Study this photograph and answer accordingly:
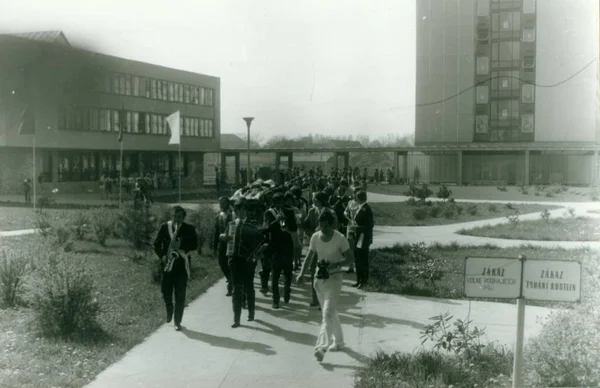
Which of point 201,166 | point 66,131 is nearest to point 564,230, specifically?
point 66,131

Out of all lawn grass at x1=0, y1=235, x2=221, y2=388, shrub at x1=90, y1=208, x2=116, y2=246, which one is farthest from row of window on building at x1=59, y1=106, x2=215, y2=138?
lawn grass at x1=0, y1=235, x2=221, y2=388

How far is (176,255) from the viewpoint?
7836 millimetres

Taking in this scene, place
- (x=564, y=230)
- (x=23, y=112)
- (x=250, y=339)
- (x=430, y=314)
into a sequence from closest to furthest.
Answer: (x=250, y=339) < (x=430, y=314) < (x=564, y=230) < (x=23, y=112)

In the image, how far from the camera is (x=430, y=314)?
339 inches

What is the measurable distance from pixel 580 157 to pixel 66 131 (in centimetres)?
3838

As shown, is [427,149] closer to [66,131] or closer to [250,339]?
[66,131]

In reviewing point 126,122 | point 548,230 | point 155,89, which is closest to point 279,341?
point 548,230

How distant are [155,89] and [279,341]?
4457 cm

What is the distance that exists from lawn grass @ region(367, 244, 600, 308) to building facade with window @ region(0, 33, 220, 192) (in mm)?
18199

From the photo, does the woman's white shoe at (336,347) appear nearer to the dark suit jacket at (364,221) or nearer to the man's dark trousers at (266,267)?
the man's dark trousers at (266,267)

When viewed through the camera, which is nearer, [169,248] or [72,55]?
[169,248]

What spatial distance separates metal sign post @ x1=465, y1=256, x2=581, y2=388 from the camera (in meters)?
4.58

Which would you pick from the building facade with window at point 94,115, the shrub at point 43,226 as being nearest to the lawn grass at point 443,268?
the shrub at point 43,226

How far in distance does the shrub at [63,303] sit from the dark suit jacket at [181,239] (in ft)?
3.10
